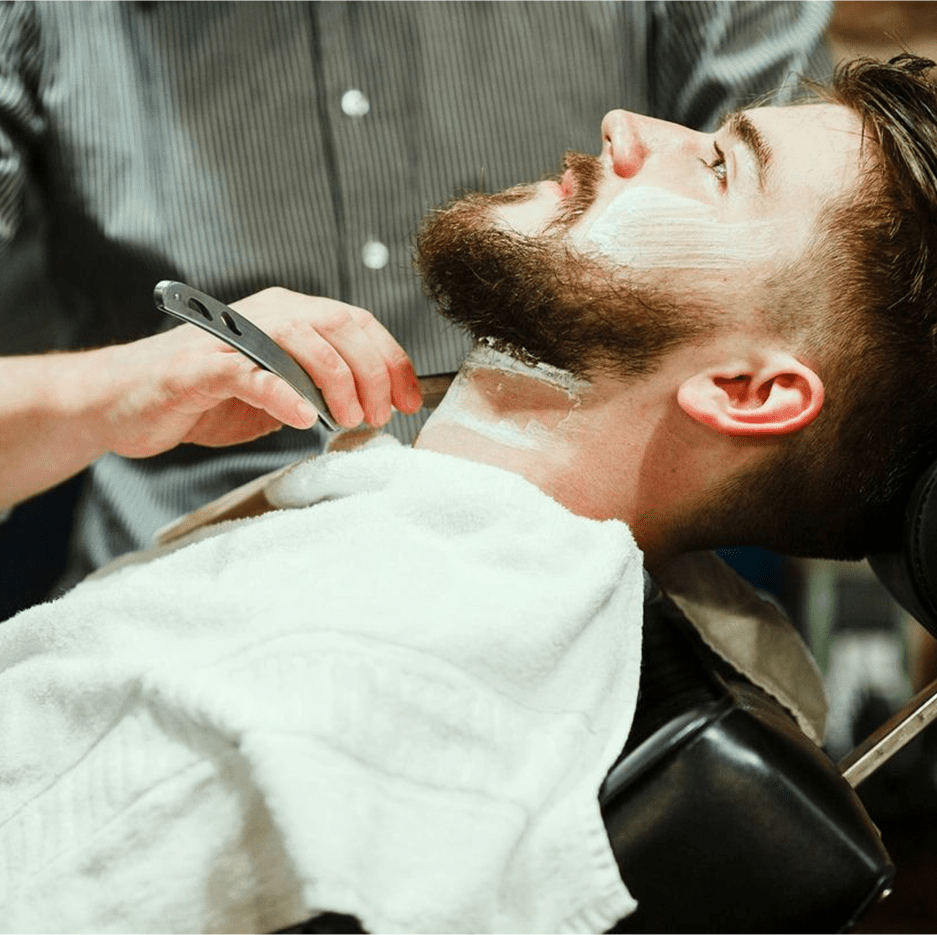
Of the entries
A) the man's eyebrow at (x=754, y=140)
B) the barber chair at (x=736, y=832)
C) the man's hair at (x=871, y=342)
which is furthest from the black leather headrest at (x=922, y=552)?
the man's eyebrow at (x=754, y=140)

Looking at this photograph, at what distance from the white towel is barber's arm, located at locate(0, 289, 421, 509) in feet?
0.62

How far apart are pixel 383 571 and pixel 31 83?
106cm

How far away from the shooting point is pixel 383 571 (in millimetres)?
916

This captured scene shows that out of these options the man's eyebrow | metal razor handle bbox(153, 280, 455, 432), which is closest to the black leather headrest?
the man's eyebrow

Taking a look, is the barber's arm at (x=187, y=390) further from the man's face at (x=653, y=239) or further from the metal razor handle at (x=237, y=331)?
the man's face at (x=653, y=239)

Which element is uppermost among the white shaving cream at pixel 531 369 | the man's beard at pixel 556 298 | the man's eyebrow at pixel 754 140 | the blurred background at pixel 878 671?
the man's eyebrow at pixel 754 140

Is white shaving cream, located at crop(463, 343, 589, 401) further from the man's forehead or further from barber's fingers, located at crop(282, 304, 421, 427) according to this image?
the man's forehead

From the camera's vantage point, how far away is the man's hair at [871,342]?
1006 mm

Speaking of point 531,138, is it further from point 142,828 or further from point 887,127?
point 142,828

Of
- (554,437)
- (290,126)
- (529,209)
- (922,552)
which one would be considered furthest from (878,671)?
(290,126)

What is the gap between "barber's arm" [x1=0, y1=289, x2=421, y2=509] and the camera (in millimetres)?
1054

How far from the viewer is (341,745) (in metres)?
0.80

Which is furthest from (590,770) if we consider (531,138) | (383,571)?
(531,138)

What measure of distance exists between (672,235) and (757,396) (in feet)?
0.64
